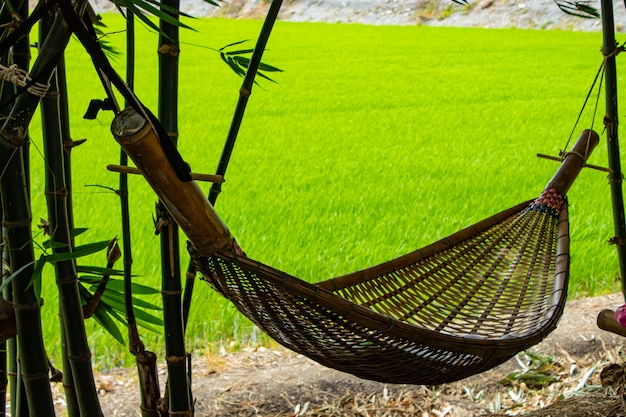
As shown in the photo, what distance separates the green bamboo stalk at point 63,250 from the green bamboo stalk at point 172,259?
90mm

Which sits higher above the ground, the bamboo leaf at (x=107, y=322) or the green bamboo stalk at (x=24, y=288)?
the green bamboo stalk at (x=24, y=288)

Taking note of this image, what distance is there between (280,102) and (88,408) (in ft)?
13.8

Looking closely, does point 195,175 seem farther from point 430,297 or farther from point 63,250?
point 430,297

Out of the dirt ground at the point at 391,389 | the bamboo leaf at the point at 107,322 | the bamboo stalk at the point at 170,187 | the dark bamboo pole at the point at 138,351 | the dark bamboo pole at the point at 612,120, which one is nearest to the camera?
the bamboo stalk at the point at 170,187

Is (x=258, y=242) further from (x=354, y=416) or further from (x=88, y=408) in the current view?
(x=88, y=408)

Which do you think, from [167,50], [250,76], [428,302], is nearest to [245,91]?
[250,76]

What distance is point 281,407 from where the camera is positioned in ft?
4.49

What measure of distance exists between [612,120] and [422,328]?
0.55 m

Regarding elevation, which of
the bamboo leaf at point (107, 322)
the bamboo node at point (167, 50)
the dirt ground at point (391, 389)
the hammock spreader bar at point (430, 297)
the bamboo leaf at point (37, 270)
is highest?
the bamboo node at point (167, 50)

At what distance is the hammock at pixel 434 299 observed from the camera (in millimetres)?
715

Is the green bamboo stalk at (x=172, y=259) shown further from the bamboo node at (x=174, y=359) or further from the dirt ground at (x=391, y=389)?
the dirt ground at (x=391, y=389)

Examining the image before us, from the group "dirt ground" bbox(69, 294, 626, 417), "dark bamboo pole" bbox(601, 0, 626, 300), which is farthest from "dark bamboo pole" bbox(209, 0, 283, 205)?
"dirt ground" bbox(69, 294, 626, 417)

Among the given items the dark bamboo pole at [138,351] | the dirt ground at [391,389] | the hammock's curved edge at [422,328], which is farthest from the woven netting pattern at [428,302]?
the dirt ground at [391,389]

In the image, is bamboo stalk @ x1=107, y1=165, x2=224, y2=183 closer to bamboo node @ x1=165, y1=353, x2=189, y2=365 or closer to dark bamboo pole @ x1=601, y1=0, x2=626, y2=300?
bamboo node @ x1=165, y1=353, x2=189, y2=365
